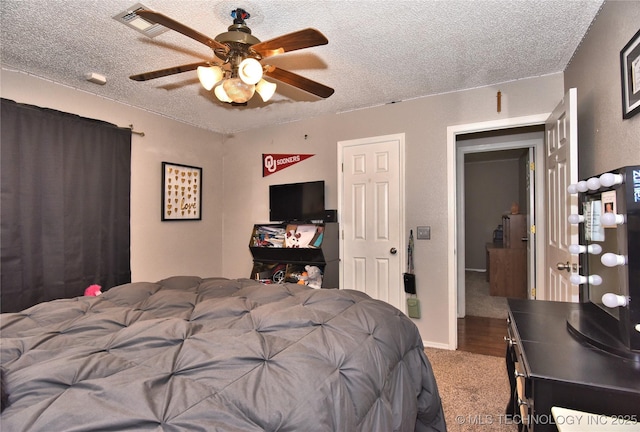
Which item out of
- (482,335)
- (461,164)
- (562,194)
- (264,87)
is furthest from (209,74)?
(482,335)

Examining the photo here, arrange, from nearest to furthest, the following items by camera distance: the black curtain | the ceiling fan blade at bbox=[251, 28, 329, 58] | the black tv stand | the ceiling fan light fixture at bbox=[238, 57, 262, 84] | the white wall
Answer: the ceiling fan blade at bbox=[251, 28, 329, 58] → the ceiling fan light fixture at bbox=[238, 57, 262, 84] → the black curtain → the white wall → the black tv stand

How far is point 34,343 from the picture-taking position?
107 centimetres

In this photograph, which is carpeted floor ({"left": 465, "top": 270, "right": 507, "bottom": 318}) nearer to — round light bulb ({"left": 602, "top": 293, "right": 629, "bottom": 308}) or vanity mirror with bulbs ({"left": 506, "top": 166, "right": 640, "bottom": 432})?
vanity mirror with bulbs ({"left": 506, "top": 166, "right": 640, "bottom": 432})

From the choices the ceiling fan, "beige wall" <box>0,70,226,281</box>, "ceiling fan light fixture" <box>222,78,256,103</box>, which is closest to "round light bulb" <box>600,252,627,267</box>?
the ceiling fan

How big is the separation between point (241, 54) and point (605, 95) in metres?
2.03

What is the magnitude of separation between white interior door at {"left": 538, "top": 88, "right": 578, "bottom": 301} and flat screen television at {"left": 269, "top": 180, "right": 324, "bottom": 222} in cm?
208

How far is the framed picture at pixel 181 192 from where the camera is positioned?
3.64 meters

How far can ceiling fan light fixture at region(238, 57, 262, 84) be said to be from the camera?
1663 millimetres

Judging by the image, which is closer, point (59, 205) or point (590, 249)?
point (590, 249)

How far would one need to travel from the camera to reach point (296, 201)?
12.3 feet

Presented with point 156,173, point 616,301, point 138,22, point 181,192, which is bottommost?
point 616,301

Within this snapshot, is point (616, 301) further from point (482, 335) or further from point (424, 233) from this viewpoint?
point (482, 335)

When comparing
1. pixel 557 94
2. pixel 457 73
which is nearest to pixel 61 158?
pixel 457 73

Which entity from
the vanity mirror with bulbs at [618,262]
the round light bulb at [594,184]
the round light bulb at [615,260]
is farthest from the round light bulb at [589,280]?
the round light bulb at [594,184]
